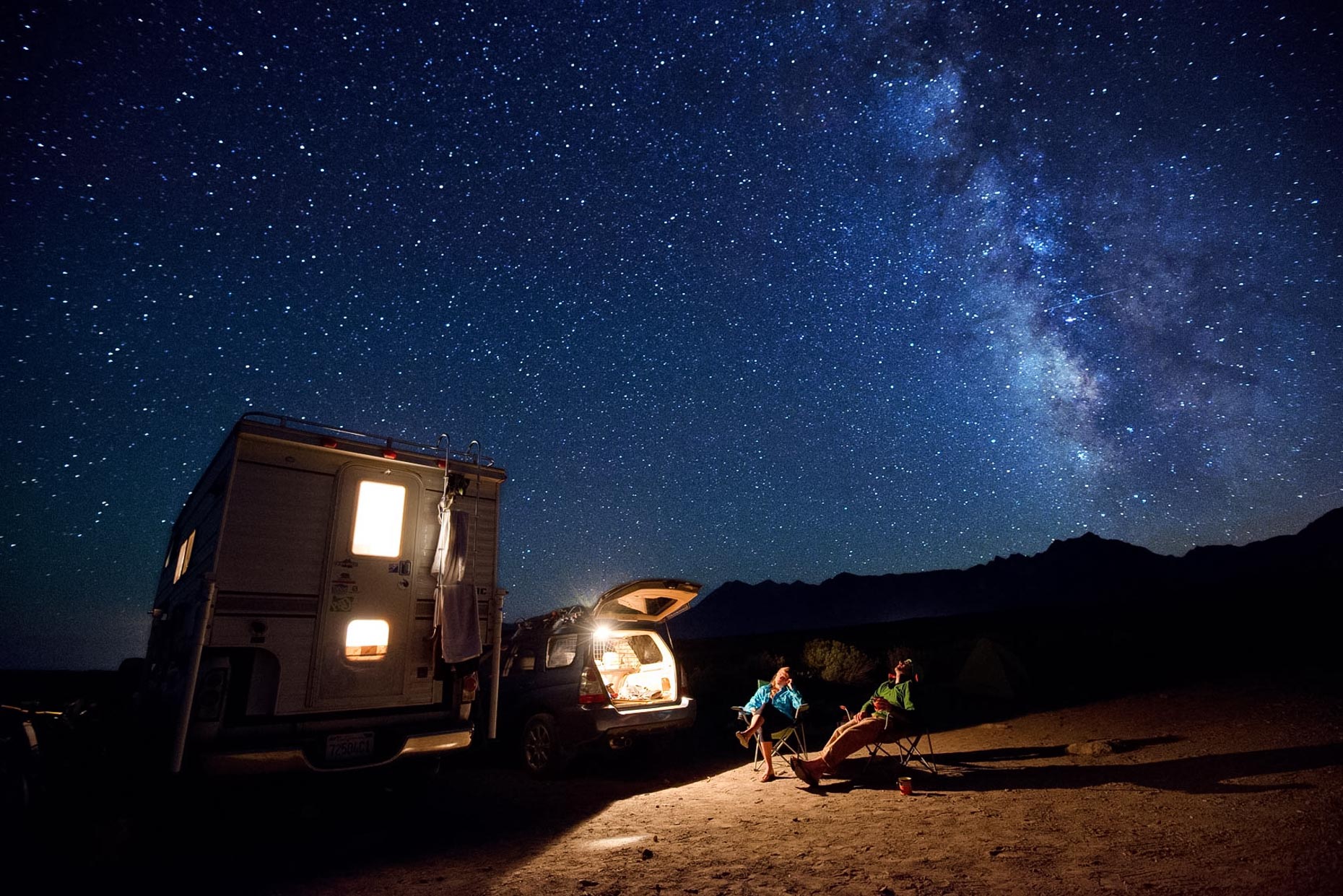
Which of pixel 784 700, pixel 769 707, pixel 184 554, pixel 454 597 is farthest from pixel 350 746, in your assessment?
pixel 769 707

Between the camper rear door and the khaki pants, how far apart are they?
445cm

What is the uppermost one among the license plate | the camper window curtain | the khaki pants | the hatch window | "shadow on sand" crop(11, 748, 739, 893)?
the camper window curtain

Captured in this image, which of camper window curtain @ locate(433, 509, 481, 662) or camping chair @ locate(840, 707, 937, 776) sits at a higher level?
camper window curtain @ locate(433, 509, 481, 662)

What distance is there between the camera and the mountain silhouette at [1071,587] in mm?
40094

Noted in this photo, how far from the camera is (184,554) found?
7.02 m

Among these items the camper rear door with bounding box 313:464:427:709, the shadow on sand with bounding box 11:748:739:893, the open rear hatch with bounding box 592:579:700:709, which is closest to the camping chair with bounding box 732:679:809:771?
the open rear hatch with bounding box 592:579:700:709

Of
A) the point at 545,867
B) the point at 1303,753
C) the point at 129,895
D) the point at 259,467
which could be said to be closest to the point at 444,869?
the point at 545,867

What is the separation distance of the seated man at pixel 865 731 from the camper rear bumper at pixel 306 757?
3613 mm

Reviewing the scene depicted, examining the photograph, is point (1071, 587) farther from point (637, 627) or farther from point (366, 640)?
point (366, 640)

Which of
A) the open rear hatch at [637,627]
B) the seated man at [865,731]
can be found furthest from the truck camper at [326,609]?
the seated man at [865,731]

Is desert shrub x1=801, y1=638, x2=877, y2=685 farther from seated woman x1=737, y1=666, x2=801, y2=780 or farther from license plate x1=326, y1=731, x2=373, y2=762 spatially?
license plate x1=326, y1=731, x2=373, y2=762

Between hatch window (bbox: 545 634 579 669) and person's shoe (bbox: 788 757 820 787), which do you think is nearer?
person's shoe (bbox: 788 757 820 787)

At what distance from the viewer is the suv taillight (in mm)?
6914

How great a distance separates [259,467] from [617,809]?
4.82 m
